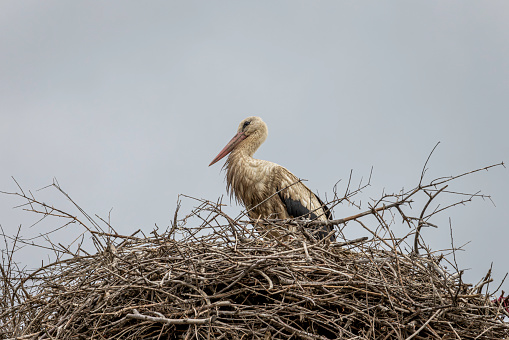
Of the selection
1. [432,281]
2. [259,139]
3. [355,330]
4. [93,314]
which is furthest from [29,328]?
[259,139]

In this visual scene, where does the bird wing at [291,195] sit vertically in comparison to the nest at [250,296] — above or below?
above

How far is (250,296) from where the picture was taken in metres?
4.07

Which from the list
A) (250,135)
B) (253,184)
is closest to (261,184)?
(253,184)

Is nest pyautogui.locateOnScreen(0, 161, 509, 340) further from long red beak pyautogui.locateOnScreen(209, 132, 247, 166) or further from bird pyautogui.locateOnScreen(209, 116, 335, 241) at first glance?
long red beak pyautogui.locateOnScreen(209, 132, 247, 166)

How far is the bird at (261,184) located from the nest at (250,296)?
261 centimetres

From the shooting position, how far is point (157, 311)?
3.93m

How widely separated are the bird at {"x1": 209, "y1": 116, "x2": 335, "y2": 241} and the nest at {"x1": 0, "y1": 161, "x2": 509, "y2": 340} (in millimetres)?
2610

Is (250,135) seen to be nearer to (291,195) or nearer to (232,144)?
(232,144)

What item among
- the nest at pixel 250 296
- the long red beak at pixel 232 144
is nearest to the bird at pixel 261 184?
the long red beak at pixel 232 144

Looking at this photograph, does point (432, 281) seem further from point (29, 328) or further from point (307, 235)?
point (29, 328)

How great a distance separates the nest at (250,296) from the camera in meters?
3.83

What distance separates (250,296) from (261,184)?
337 centimetres

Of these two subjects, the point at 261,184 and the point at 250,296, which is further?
the point at 261,184

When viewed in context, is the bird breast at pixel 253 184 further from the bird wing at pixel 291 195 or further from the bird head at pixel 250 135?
the bird head at pixel 250 135
